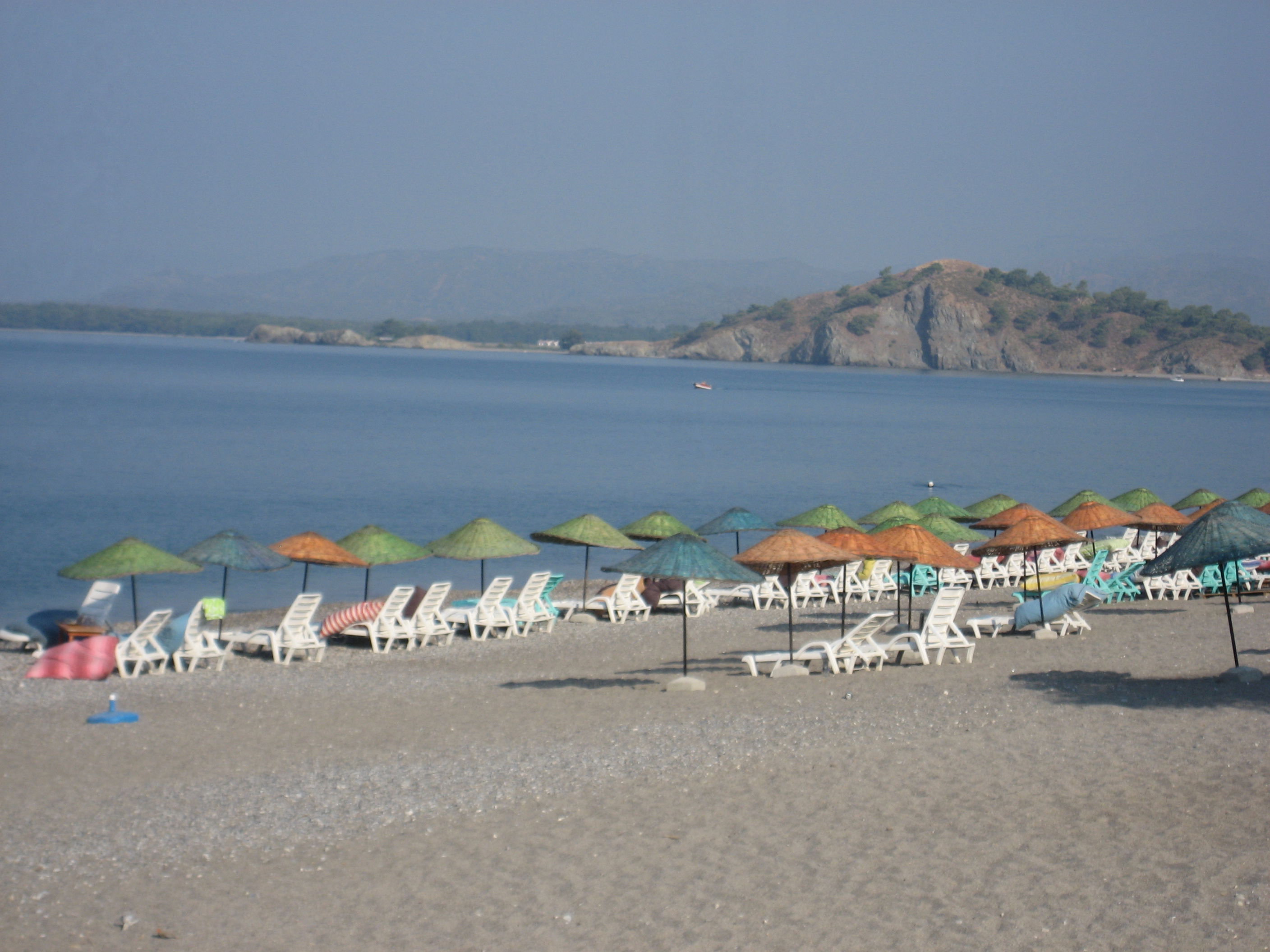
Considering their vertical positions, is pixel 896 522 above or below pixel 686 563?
below

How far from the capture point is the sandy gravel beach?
6074mm

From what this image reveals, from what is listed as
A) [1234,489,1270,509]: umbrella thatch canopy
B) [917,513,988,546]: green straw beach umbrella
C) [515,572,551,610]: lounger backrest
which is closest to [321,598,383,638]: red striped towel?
[515,572,551,610]: lounger backrest

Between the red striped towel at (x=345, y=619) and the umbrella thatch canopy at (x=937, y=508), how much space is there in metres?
8.54

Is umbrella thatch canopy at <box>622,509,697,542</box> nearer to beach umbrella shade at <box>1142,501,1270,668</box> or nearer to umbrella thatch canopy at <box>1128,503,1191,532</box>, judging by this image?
umbrella thatch canopy at <box>1128,503,1191,532</box>

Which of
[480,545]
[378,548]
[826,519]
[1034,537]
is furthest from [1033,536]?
[378,548]

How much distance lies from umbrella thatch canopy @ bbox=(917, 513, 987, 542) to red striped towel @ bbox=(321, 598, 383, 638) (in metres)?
7.81

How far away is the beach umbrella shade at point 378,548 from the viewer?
16.2 meters

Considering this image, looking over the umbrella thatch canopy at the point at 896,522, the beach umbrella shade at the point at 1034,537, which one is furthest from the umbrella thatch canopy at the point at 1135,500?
the beach umbrella shade at the point at 1034,537

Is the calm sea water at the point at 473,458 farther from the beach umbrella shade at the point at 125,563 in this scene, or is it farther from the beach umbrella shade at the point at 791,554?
the beach umbrella shade at the point at 791,554

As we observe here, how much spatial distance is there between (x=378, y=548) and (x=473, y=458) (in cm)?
3719

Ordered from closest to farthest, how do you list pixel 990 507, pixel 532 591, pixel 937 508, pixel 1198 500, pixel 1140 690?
pixel 1140 690
pixel 532 591
pixel 937 508
pixel 990 507
pixel 1198 500

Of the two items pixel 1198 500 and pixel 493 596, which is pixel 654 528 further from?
pixel 1198 500

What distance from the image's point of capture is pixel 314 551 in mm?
15609

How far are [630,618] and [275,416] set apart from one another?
2244 inches
